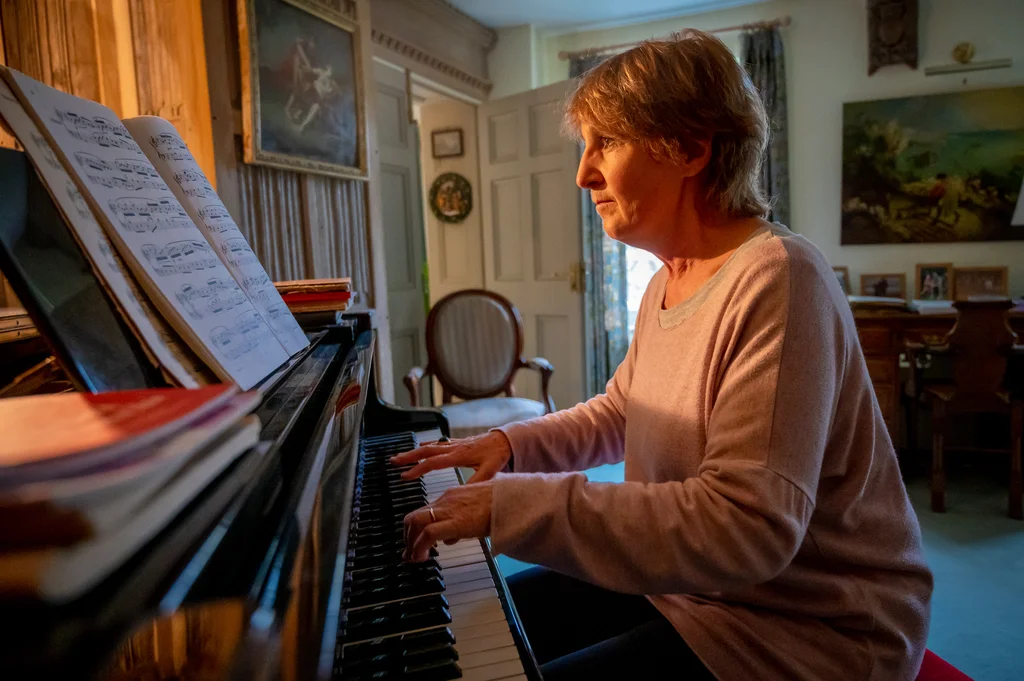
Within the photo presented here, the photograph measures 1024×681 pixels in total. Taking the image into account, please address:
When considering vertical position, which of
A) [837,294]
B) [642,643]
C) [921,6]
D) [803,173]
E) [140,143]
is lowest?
[642,643]

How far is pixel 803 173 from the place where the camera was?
4.05 metres

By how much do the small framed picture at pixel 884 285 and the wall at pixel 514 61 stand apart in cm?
250

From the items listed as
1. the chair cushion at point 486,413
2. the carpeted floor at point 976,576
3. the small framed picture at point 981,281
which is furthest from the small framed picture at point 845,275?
the chair cushion at point 486,413

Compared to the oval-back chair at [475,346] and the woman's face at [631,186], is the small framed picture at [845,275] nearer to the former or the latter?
the oval-back chair at [475,346]

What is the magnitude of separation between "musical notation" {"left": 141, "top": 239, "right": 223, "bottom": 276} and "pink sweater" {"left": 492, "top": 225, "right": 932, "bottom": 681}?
1.55 feet

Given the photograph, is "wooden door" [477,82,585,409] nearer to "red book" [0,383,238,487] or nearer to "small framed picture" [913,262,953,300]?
"small framed picture" [913,262,953,300]

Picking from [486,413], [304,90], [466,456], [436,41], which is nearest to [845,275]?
[486,413]

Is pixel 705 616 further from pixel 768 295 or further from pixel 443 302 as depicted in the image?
pixel 443 302

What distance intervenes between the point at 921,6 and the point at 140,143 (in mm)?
4321

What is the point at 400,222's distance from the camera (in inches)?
149

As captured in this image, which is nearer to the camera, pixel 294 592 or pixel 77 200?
pixel 294 592

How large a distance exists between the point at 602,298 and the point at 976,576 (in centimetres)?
259

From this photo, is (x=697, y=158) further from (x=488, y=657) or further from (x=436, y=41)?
(x=436, y=41)

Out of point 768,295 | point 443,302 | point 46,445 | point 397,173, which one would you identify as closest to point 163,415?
point 46,445
